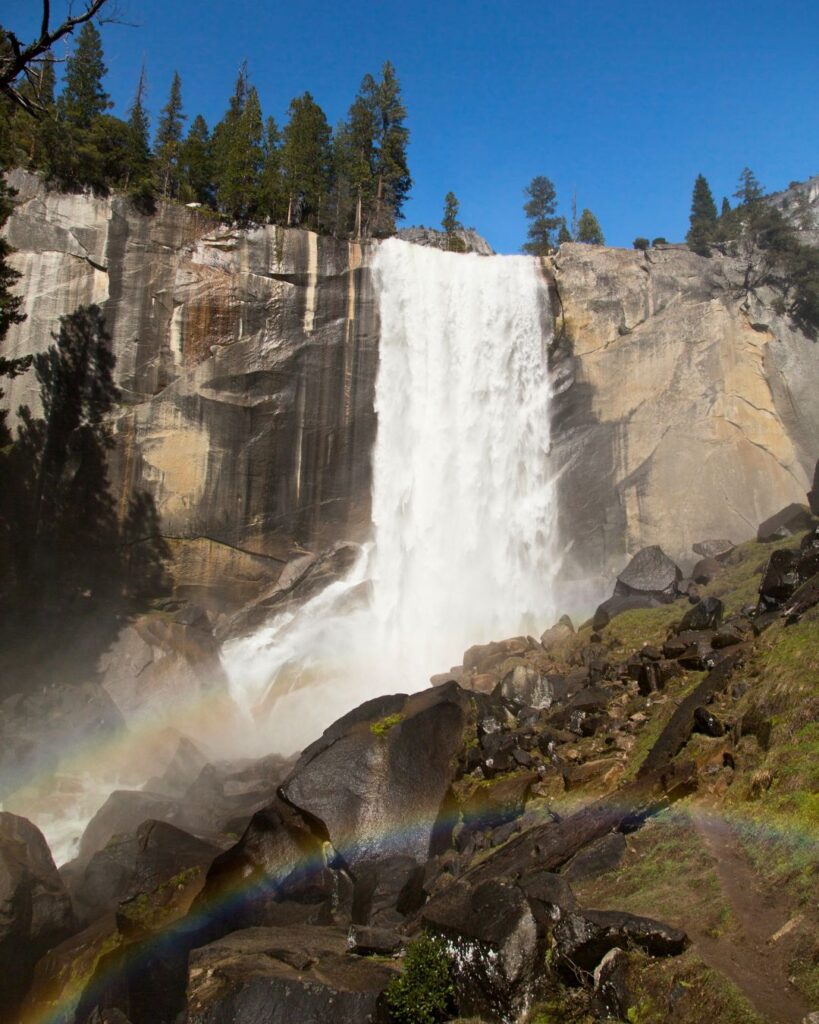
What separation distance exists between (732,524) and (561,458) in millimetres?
6696

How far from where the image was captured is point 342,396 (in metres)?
29.5

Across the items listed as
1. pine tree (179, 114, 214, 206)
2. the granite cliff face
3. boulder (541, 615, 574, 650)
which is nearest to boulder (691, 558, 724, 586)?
boulder (541, 615, 574, 650)

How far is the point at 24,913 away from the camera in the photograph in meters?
12.2

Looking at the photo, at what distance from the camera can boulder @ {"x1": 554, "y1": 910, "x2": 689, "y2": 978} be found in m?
6.23

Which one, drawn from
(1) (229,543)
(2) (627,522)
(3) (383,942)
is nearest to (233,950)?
(3) (383,942)

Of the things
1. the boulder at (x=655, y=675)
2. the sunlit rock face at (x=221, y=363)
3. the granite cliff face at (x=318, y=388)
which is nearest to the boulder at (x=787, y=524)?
the granite cliff face at (x=318, y=388)

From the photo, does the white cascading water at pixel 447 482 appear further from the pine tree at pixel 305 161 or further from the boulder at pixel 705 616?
the boulder at pixel 705 616

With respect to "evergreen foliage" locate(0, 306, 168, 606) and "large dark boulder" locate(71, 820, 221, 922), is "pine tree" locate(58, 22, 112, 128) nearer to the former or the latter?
"evergreen foliage" locate(0, 306, 168, 606)

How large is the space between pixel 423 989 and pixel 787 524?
18843mm

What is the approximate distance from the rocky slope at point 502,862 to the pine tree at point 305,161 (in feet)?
83.9

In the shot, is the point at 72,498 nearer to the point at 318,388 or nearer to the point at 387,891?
the point at 318,388

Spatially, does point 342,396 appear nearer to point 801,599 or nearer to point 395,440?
point 395,440

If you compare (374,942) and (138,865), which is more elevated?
(374,942)

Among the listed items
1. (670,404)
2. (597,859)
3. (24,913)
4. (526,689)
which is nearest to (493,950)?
(597,859)
